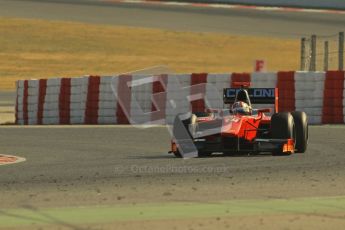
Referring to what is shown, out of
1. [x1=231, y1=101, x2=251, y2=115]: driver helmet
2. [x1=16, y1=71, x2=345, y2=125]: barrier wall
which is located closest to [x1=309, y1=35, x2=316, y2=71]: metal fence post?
[x1=16, y1=71, x2=345, y2=125]: barrier wall

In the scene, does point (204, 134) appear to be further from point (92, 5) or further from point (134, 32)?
point (92, 5)

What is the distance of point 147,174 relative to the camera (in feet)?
35.1

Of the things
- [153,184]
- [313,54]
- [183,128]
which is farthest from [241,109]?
[313,54]

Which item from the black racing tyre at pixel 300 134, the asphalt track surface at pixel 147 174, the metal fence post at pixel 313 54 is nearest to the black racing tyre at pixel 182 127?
the asphalt track surface at pixel 147 174

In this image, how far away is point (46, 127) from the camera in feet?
63.7

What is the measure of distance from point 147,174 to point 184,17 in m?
34.5

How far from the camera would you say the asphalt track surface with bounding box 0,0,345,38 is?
140 ft

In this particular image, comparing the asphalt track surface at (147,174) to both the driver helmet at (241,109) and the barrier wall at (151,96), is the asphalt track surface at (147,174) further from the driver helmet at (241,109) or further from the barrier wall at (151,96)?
the barrier wall at (151,96)

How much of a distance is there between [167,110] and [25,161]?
7970 millimetres

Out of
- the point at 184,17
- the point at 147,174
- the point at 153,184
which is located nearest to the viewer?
the point at 153,184

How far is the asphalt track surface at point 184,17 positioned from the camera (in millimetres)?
42719

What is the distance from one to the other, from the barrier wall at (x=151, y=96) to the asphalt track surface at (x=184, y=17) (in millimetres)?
20860

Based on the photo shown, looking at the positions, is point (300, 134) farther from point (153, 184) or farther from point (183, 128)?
point (153, 184)

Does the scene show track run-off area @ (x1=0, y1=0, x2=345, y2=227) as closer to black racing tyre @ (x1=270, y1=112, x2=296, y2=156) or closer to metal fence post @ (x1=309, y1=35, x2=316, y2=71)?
black racing tyre @ (x1=270, y1=112, x2=296, y2=156)
